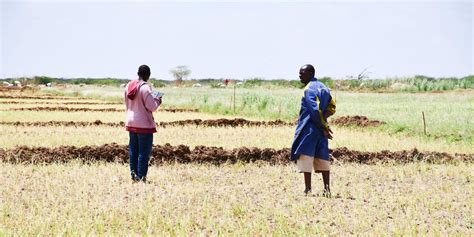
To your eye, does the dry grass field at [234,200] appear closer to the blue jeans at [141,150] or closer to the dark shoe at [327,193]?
the dark shoe at [327,193]

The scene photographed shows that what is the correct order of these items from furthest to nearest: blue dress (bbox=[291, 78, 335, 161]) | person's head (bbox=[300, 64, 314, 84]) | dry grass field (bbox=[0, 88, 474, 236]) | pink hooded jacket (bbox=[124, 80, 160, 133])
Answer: pink hooded jacket (bbox=[124, 80, 160, 133]), person's head (bbox=[300, 64, 314, 84]), blue dress (bbox=[291, 78, 335, 161]), dry grass field (bbox=[0, 88, 474, 236])

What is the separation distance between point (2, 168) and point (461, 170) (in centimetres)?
751

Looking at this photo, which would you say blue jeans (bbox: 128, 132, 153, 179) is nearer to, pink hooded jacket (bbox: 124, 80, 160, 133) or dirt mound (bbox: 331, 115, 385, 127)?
pink hooded jacket (bbox: 124, 80, 160, 133)

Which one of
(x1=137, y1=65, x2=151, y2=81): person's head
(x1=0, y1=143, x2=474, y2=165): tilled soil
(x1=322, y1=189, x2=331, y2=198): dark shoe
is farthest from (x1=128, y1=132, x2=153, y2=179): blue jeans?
(x1=322, y1=189, x2=331, y2=198): dark shoe

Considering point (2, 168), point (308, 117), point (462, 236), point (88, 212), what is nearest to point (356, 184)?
point (308, 117)

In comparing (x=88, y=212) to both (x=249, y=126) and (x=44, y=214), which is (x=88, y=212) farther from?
(x=249, y=126)

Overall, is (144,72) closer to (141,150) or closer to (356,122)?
(141,150)

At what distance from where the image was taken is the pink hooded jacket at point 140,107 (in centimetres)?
876

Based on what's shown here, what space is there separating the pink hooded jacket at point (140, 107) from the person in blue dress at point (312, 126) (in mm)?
2118

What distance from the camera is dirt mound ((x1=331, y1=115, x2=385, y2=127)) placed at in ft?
62.0

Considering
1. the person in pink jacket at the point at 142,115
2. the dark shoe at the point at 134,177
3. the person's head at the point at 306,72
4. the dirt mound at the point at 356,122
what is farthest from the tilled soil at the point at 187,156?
the dirt mound at the point at 356,122

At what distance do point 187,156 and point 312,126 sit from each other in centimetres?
402

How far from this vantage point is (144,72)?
883 centimetres

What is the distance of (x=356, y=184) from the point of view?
9164 millimetres
